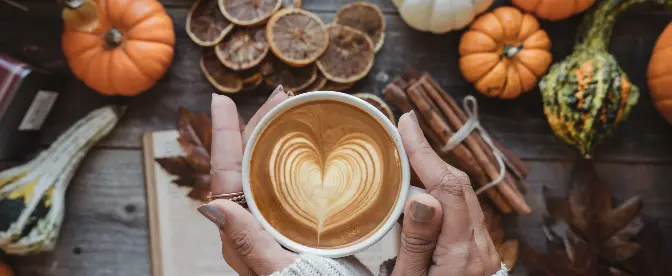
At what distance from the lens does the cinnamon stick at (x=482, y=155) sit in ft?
4.04

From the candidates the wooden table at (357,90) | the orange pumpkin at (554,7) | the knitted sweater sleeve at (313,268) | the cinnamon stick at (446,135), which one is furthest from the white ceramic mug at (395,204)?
the orange pumpkin at (554,7)

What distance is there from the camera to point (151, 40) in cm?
124

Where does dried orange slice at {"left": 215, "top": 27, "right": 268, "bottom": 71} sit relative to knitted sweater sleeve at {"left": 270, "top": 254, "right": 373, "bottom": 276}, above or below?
above

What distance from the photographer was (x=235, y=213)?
33.2 inches

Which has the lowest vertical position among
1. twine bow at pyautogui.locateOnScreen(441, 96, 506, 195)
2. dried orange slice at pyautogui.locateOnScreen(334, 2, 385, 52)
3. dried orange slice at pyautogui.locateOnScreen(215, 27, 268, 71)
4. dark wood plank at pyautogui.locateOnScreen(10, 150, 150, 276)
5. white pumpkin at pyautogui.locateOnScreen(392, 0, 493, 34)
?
dark wood plank at pyautogui.locateOnScreen(10, 150, 150, 276)

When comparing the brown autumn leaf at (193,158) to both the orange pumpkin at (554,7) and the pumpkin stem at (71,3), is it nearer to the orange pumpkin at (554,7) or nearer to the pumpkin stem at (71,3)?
the pumpkin stem at (71,3)

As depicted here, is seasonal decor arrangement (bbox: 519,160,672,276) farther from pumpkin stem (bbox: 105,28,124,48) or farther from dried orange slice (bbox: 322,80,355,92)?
pumpkin stem (bbox: 105,28,124,48)

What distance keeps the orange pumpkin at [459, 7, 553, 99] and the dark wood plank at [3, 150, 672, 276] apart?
0.23m

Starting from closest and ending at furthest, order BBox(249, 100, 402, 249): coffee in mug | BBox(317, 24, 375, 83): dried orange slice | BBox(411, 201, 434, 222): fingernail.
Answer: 1. BBox(411, 201, 434, 222): fingernail
2. BBox(249, 100, 402, 249): coffee in mug
3. BBox(317, 24, 375, 83): dried orange slice

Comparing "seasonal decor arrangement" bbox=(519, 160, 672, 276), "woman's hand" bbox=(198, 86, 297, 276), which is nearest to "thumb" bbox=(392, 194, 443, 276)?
"woman's hand" bbox=(198, 86, 297, 276)

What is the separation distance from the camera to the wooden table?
1343 millimetres

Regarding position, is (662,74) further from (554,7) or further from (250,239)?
(250,239)

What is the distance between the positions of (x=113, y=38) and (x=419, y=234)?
2.69 ft

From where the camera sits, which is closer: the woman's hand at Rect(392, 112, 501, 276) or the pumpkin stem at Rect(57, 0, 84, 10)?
the woman's hand at Rect(392, 112, 501, 276)
